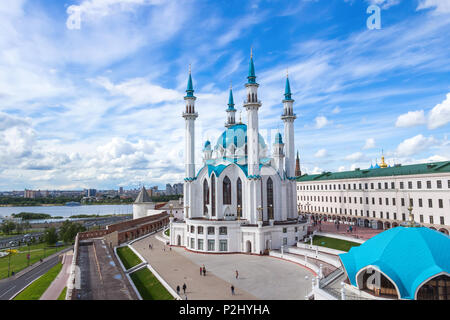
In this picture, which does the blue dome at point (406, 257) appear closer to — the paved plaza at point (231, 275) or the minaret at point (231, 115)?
the paved plaza at point (231, 275)

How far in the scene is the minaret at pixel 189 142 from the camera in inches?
1655

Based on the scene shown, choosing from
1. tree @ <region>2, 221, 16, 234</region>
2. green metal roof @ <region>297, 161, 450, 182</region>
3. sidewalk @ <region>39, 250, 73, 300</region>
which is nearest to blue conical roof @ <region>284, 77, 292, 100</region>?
green metal roof @ <region>297, 161, 450, 182</region>

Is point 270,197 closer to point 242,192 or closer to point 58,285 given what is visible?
point 242,192

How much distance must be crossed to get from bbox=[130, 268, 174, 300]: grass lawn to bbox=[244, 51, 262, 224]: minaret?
13802mm

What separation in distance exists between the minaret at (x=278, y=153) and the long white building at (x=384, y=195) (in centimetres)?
1396

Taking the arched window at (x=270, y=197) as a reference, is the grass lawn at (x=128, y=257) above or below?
below

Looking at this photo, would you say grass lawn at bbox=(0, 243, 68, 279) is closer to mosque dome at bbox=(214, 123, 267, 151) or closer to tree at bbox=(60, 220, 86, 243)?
tree at bbox=(60, 220, 86, 243)

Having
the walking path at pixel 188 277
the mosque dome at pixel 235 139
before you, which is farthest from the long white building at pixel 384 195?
the walking path at pixel 188 277

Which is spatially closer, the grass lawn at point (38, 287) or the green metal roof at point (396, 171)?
the grass lawn at point (38, 287)

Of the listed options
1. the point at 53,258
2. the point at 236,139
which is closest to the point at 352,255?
the point at 236,139

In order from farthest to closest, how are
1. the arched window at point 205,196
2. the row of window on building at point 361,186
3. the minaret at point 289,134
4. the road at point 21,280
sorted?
the minaret at point 289,134 → the arched window at point 205,196 → the row of window on building at point 361,186 → the road at point 21,280

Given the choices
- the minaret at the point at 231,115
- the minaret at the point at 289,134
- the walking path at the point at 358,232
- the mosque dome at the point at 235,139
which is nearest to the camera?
the walking path at the point at 358,232

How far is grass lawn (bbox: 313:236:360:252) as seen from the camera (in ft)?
102

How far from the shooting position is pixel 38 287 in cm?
3331
